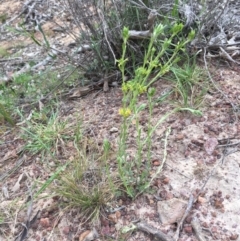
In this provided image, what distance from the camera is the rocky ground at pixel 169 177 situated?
4.71 ft

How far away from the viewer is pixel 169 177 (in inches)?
62.7

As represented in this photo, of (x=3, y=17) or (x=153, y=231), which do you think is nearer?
(x=153, y=231)

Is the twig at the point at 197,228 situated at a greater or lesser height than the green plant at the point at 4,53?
greater

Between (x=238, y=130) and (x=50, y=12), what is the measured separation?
2.68 metres

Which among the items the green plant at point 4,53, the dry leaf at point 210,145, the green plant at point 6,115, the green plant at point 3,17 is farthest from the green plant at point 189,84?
the green plant at point 3,17

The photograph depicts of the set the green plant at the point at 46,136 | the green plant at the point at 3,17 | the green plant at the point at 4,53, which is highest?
the green plant at the point at 46,136

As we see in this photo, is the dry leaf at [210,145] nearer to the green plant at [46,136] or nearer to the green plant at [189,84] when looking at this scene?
the green plant at [189,84]

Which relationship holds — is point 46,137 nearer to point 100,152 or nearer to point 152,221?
point 100,152

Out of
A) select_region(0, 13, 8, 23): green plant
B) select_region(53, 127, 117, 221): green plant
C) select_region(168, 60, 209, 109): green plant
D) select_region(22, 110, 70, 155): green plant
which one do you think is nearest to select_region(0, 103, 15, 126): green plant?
select_region(22, 110, 70, 155): green plant

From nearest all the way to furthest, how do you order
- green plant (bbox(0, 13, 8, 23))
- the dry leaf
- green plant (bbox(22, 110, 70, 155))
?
1. the dry leaf
2. green plant (bbox(22, 110, 70, 155))
3. green plant (bbox(0, 13, 8, 23))

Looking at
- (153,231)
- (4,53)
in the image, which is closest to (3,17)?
(4,53)

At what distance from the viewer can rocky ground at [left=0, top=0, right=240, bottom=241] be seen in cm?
144

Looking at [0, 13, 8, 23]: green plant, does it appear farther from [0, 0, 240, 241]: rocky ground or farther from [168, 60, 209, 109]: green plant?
[168, 60, 209, 109]: green plant

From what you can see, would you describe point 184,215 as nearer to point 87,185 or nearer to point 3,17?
point 87,185
